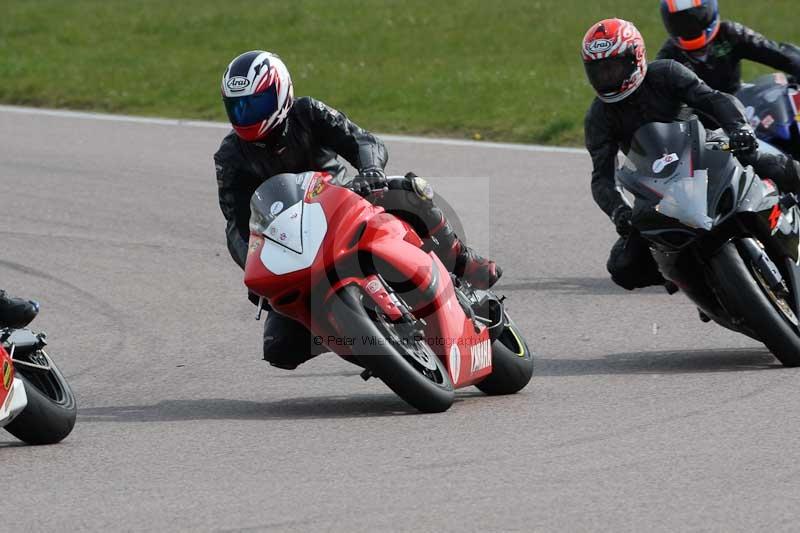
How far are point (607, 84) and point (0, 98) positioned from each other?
11.5 meters

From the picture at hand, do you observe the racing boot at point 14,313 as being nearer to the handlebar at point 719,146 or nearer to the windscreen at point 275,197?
the windscreen at point 275,197

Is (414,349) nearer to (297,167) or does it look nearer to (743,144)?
(297,167)

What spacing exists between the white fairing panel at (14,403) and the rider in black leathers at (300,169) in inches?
47.4

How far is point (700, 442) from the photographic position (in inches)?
230

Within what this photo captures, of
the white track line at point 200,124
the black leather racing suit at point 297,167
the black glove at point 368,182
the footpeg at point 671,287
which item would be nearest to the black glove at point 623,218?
the footpeg at point 671,287

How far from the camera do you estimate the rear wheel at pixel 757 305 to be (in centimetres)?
708

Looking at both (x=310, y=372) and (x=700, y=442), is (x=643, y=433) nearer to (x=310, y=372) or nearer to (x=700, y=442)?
(x=700, y=442)

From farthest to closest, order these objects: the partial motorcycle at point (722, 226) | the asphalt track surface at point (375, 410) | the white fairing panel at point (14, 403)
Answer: the partial motorcycle at point (722, 226) < the white fairing panel at point (14, 403) < the asphalt track surface at point (375, 410)

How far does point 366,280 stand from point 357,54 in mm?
13923

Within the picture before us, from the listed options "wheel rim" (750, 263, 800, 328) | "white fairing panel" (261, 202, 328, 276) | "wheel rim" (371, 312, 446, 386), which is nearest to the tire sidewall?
"white fairing panel" (261, 202, 328, 276)

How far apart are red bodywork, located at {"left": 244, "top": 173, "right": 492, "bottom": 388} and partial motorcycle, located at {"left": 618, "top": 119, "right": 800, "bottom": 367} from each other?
3.68 feet

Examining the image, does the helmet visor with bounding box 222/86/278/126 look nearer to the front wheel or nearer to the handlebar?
the front wheel

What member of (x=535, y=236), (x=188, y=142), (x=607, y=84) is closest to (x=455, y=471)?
(x=607, y=84)

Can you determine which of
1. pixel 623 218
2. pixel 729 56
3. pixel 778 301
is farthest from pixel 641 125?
pixel 729 56
